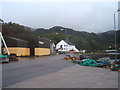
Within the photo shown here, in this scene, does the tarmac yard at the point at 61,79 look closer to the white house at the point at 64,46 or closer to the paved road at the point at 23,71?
the paved road at the point at 23,71

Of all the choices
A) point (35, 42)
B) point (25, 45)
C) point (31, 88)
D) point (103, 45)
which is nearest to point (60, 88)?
point (31, 88)

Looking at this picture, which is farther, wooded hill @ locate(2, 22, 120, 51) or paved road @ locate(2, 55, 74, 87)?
wooded hill @ locate(2, 22, 120, 51)

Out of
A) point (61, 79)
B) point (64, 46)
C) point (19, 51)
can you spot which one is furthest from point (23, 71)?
point (64, 46)

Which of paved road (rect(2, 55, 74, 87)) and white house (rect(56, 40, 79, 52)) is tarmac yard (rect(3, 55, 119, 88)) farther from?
white house (rect(56, 40, 79, 52))

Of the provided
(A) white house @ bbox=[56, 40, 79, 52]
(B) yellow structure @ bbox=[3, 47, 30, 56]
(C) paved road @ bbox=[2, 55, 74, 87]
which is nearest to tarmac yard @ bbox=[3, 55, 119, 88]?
(C) paved road @ bbox=[2, 55, 74, 87]

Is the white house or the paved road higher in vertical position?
the white house

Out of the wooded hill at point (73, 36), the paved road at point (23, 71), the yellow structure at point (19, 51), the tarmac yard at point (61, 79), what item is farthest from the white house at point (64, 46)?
the tarmac yard at point (61, 79)

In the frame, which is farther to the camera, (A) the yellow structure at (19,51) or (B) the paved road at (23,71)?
(A) the yellow structure at (19,51)

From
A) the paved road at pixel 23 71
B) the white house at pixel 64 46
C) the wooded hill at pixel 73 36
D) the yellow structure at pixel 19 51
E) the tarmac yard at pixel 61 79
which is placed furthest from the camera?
the white house at pixel 64 46

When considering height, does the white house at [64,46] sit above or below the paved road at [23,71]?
above

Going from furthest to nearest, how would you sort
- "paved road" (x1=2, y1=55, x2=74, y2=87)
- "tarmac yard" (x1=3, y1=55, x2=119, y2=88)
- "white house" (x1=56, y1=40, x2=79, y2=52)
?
"white house" (x1=56, y1=40, x2=79, y2=52) < "paved road" (x1=2, y1=55, x2=74, y2=87) < "tarmac yard" (x1=3, y1=55, x2=119, y2=88)

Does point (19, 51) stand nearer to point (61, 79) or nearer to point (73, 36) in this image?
point (61, 79)

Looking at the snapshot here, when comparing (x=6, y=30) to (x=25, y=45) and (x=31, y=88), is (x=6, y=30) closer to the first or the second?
(x=25, y=45)

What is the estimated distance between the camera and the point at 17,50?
41.2 m
